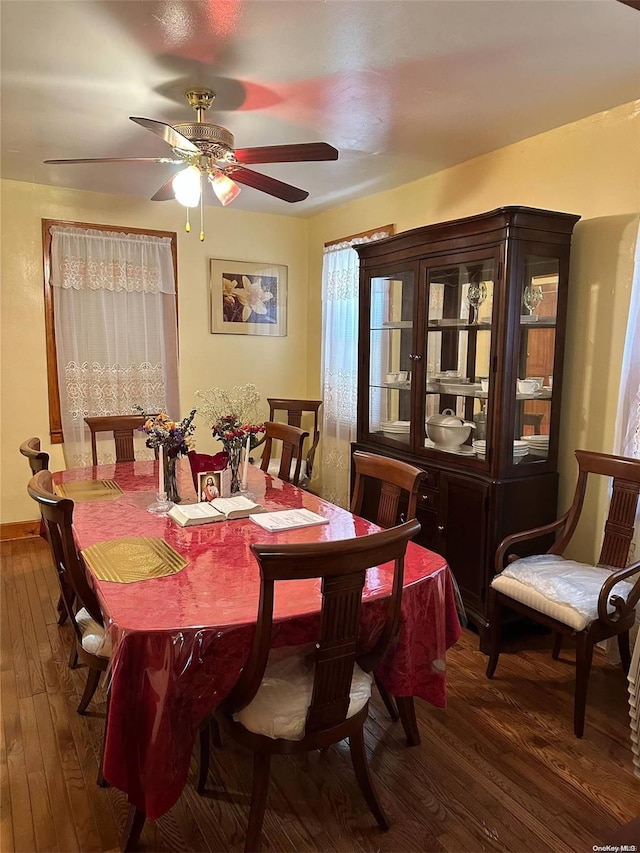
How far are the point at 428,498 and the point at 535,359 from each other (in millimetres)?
915

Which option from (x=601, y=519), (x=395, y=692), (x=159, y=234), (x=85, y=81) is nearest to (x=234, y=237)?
(x=159, y=234)

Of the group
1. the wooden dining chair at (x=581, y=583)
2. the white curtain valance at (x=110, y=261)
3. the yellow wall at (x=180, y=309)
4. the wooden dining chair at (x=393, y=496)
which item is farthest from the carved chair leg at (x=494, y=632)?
the white curtain valance at (x=110, y=261)

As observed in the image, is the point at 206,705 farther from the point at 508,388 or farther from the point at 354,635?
the point at 508,388

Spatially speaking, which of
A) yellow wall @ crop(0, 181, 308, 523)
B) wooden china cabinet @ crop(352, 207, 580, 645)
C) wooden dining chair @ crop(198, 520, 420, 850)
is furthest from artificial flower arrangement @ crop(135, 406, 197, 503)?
yellow wall @ crop(0, 181, 308, 523)

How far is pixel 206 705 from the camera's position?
1570 millimetres

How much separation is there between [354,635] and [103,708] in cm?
141

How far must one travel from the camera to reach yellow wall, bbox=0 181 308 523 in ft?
13.8

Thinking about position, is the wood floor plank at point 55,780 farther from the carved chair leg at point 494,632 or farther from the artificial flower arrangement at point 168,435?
the carved chair leg at point 494,632

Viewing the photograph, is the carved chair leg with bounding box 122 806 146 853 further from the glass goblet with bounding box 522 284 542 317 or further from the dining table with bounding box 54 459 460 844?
the glass goblet with bounding box 522 284 542 317

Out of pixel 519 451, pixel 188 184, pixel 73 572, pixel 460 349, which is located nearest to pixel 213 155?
pixel 188 184

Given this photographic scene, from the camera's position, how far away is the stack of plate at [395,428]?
11.6 ft

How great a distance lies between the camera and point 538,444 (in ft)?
9.86

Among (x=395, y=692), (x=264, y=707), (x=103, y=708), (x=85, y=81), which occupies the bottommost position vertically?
(x=103, y=708)

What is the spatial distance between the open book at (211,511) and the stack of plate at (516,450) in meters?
1.17
